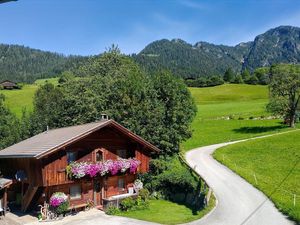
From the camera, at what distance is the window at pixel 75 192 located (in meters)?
31.4

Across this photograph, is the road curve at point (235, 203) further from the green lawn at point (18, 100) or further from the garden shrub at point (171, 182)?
the green lawn at point (18, 100)

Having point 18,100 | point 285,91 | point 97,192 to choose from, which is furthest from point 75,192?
point 18,100

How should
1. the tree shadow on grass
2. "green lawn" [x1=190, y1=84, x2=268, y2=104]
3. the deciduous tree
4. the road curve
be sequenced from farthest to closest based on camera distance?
1. "green lawn" [x1=190, y1=84, x2=268, y2=104]
2. the tree shadow on grass
3. the deciduous tree
4. the road curve

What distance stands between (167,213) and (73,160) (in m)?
8.44

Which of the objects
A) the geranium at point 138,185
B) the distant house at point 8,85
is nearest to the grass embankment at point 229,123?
the geranium at point 138,185

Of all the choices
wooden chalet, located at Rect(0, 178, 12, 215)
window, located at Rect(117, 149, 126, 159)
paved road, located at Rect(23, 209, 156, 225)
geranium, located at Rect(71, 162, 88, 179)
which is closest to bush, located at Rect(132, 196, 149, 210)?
paved road, located at Rect(23, 209, 156, 225)

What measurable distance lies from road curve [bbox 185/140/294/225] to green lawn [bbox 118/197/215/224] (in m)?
0.91

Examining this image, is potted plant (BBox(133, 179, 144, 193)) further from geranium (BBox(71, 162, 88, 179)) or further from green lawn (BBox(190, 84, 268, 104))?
green lawn (BBox(190, 84, 268, 104))

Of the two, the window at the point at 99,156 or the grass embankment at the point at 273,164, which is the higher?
the window at the point at 99,156

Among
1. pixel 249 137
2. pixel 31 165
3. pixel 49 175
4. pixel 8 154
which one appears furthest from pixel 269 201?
pixel 249 137

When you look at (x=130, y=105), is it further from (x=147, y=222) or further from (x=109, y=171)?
(x=147, y=222)

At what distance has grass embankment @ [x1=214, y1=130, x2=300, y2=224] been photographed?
2975 centimetres

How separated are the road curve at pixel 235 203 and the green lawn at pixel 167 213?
912 millimetres

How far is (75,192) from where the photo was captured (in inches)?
1248
